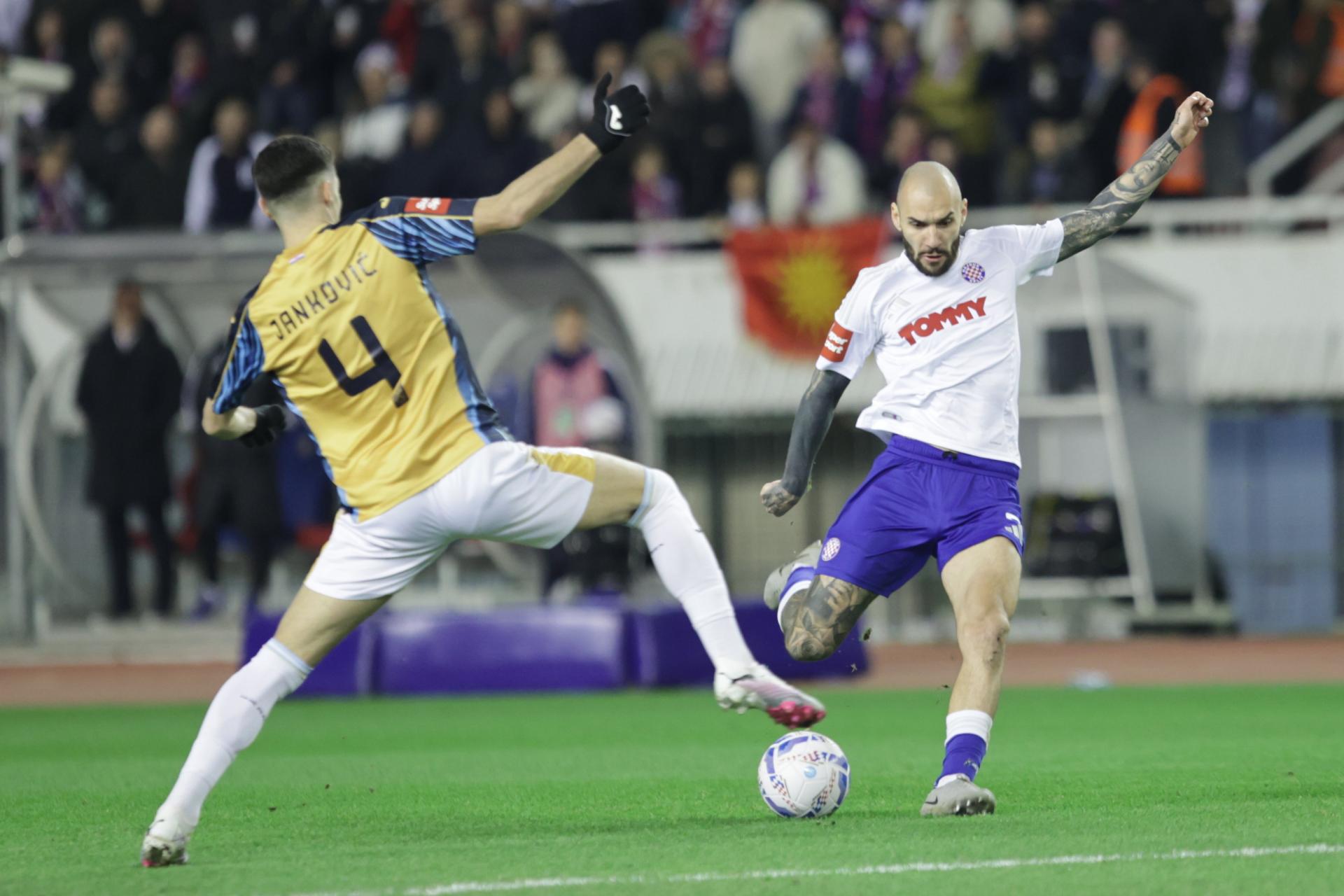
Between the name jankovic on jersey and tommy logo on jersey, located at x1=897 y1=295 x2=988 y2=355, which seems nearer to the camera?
the name jankovic on jersey

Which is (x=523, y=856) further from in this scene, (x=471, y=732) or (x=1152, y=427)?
(x=1152, y=427)

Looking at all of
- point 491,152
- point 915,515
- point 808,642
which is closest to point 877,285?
point 915,515

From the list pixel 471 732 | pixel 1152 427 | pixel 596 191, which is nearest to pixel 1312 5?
pixel 1152 427

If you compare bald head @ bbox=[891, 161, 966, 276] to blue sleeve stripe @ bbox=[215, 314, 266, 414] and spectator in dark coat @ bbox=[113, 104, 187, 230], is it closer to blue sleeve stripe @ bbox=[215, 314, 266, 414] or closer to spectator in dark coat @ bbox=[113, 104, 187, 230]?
blue sleeve stripe @ bbox=[215, 314, 266, 414]

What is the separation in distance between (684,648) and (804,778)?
7.16 meters

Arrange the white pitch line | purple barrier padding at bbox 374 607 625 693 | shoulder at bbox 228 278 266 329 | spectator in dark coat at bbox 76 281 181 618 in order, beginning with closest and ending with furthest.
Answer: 1. the white pitch line
2. shoulder at bbox 228 278 266 329
3. purple barrier padding at bbox 374 607 625 693
4. spectator in dark coat at bbox 76 281 181 618

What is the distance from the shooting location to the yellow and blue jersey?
21.6 feet

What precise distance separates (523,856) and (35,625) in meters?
12.7

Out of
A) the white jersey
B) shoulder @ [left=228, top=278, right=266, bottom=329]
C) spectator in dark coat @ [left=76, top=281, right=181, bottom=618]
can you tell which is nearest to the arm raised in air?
shoulder @ [left=228, top=278, right=266, bottom=329]

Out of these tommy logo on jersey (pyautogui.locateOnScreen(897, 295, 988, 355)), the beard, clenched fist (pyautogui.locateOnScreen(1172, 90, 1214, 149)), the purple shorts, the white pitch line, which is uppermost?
clenched fist (pyautogui.locateOnScreen(1172, 90, 1214, 149))

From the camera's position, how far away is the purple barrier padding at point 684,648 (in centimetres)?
1370

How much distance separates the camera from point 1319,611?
18859 mm

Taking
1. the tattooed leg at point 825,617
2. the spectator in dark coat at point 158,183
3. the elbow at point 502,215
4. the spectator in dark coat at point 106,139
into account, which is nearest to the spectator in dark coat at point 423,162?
the spectator in dark coat at point 158,183

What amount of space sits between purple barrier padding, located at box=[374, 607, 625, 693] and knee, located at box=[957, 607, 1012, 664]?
7.12m
